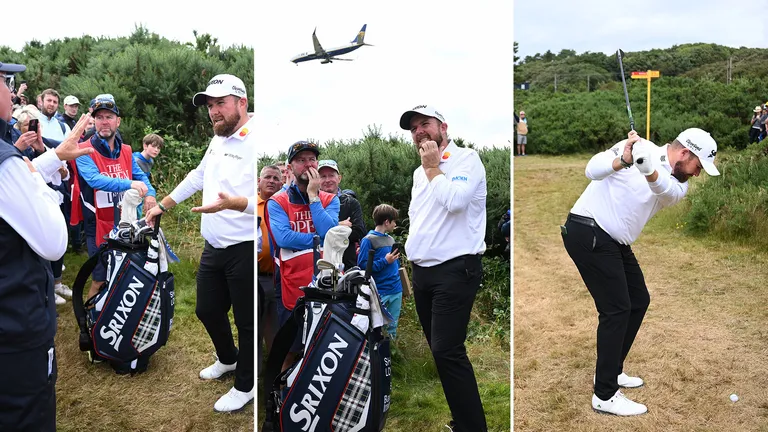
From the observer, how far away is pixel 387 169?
241 cm

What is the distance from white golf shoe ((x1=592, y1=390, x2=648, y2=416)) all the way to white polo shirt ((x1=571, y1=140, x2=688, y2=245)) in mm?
838

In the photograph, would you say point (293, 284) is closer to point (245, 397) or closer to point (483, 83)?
point (245, 397)

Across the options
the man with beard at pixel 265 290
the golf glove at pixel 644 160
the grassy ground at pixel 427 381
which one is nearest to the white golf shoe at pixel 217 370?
the man with beard at pixel 265 290

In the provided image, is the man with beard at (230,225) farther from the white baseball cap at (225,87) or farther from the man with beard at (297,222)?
the man with beard at (297,222)

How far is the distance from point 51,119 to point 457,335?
382cm

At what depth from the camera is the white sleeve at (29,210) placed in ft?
6.25

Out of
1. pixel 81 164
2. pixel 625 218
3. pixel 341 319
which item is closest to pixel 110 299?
→ pixel 81 164

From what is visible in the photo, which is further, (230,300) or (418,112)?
(230,300)

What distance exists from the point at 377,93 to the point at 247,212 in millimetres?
840

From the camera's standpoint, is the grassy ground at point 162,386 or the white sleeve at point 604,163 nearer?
the grassy ground at point 162,386

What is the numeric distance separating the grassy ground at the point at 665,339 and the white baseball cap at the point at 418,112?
71.3 inches

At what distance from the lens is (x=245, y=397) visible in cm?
287

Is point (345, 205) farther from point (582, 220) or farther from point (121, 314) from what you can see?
point (121, 314)

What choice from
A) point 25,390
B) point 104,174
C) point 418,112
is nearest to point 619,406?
point 418,112
